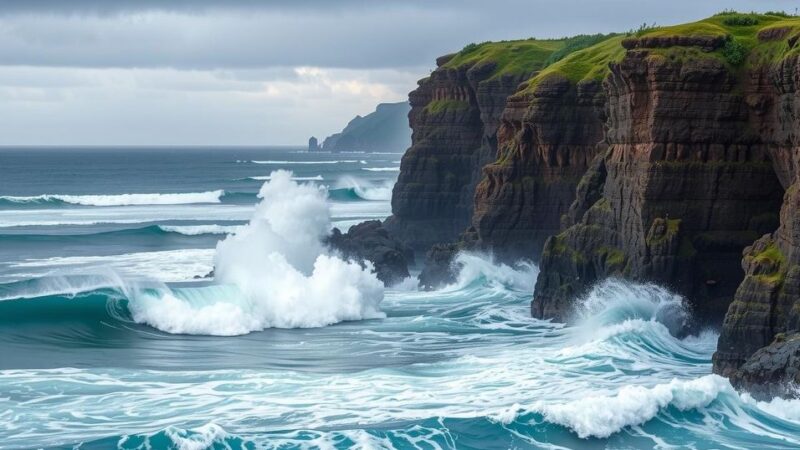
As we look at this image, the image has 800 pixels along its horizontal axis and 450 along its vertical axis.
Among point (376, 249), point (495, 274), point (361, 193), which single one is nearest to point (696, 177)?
point (495, 274)

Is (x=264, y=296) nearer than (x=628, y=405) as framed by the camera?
No

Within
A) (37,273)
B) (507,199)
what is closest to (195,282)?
(37,273)

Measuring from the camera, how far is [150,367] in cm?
3559

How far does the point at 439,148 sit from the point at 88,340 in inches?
1120

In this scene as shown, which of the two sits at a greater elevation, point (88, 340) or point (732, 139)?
point (732, 139)

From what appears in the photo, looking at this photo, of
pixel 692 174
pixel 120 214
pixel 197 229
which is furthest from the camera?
pixel 120 214

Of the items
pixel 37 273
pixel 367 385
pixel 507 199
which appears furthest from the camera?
pixel 37 273

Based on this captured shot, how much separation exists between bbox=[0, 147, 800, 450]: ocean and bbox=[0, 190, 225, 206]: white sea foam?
4116cm

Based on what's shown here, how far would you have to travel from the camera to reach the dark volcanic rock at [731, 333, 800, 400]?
28312 millimetres

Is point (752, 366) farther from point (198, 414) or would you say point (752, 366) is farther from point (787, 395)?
point (198, 414)

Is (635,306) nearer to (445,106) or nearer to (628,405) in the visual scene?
(628,405)

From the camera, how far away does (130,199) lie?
10656cm

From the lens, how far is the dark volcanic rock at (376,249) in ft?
175

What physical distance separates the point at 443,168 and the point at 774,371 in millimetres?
37941
